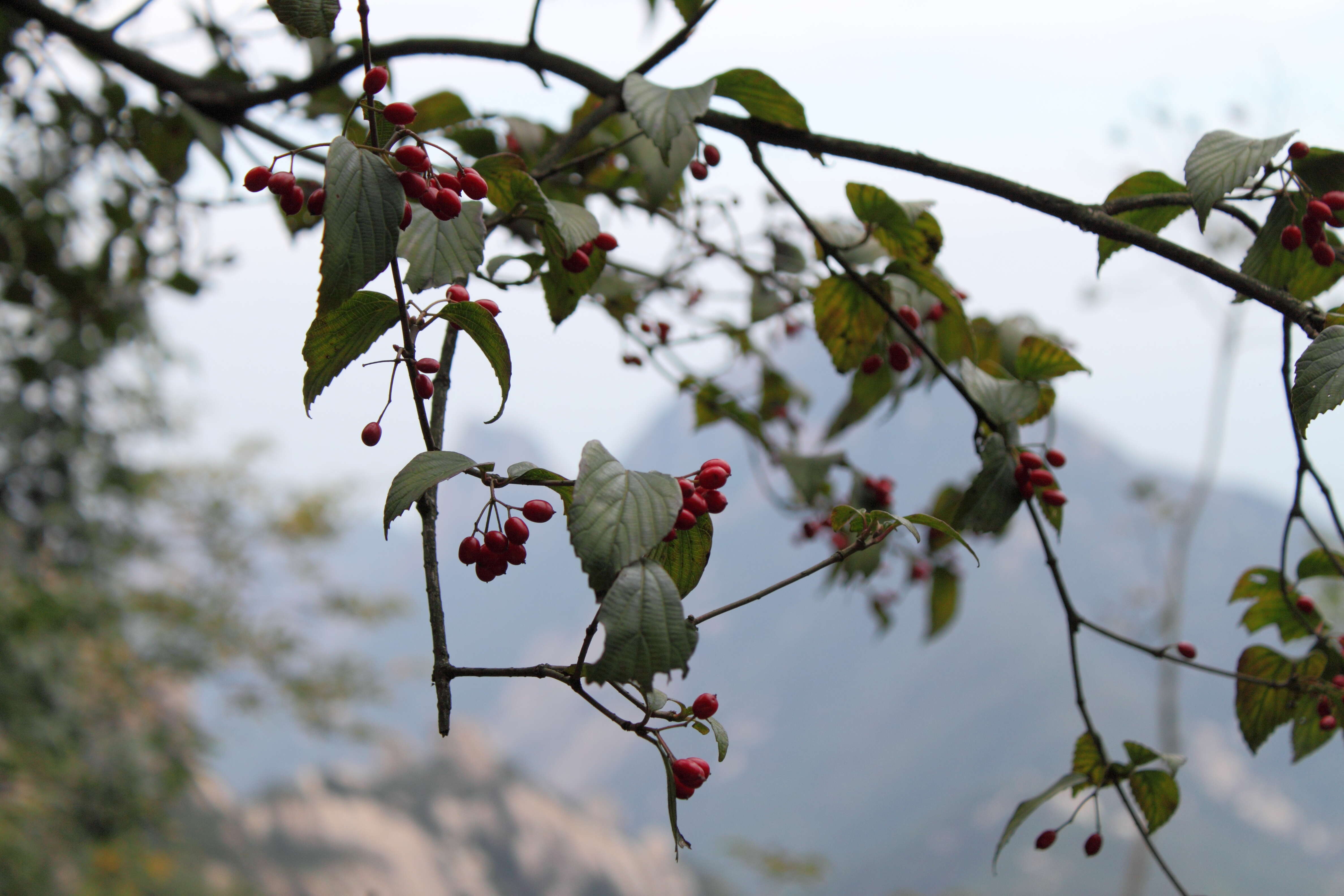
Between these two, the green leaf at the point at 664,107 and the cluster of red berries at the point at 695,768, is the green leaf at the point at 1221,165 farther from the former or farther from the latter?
the cluster of red berries at the point at 695,768

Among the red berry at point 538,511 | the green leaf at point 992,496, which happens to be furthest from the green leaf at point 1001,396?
the red berry at point 538,511

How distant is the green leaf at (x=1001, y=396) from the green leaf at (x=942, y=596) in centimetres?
60

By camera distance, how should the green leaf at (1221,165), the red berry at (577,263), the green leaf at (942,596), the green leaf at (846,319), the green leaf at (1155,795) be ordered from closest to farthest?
the green leaf at (1221,165) < the red berry at (577,263) < the green leaf at (1155,795) < the green leaf at (846,319) < the green leaf at (942,596)

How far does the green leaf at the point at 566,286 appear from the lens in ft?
2.85

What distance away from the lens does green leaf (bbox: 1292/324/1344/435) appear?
0.59 meters

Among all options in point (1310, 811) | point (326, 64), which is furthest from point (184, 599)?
point (1310, 811)

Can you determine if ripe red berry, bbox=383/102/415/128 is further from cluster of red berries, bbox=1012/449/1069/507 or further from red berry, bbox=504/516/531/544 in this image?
cluster of red berries, bbox=1012/449/1069/507

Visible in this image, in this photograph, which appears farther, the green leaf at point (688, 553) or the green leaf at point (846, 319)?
the green leaf at point (846, 319)

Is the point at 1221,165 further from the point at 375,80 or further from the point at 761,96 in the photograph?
the point at 375,80

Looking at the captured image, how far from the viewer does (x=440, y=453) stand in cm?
53

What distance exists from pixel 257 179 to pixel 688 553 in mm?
393

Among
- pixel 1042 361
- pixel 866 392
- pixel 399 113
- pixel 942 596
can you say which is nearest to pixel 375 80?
pixel 399 113

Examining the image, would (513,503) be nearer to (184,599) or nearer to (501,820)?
(184,599)

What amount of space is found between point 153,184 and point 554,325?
5.03 feet
